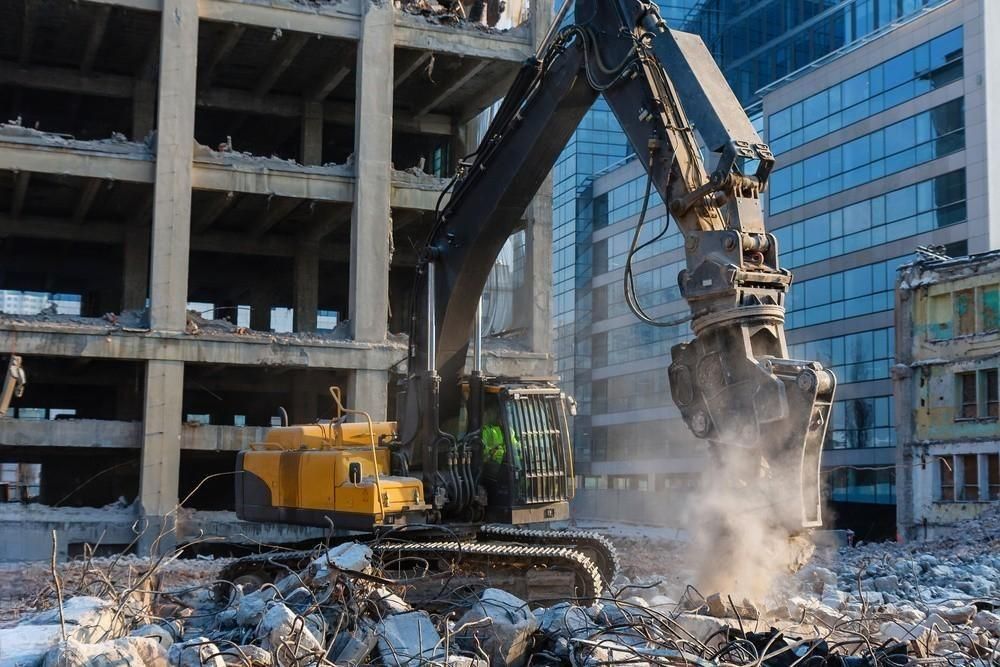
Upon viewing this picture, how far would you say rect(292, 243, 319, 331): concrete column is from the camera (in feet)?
95.8

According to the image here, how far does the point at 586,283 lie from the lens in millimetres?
60719

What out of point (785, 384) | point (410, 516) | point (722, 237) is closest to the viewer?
point (785, 384)

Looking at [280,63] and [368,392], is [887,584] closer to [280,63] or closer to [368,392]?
[368,392]

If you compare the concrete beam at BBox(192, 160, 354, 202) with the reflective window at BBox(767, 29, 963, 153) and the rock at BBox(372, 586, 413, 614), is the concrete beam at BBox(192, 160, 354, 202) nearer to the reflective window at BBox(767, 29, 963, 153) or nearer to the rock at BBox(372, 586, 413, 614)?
the rock at BBox(372, 586, 413, 614)

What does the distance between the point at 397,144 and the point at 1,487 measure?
14361 mm

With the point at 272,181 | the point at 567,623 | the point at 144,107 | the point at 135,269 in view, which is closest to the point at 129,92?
the point at 144,107

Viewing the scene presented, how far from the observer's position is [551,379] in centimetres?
1247

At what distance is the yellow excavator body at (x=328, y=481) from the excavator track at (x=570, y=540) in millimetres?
1072

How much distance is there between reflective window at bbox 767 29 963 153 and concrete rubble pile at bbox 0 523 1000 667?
103 feet

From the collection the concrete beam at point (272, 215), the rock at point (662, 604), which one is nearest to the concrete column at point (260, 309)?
the concrete beam at point (272, 215)

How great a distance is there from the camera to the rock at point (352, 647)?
7711mm

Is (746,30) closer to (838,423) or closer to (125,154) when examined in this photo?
(838,423)

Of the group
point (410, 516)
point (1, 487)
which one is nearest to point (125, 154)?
point (1, 487)

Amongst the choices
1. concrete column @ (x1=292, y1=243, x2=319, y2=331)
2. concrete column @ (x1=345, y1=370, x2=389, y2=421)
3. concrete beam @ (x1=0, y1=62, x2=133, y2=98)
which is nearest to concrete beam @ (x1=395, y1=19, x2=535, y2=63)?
concrete column @ (x1=292, y1=243, x2=319, y2=331)
